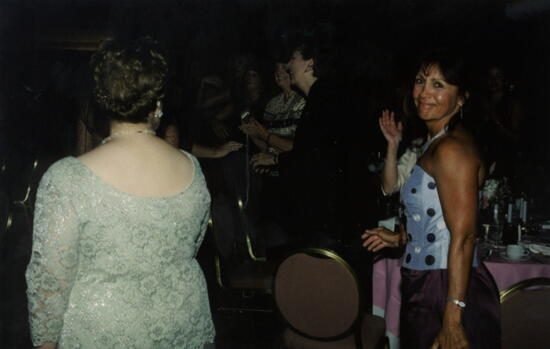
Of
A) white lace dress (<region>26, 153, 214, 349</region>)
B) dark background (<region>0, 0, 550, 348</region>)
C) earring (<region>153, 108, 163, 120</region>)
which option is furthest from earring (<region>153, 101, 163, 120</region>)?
dark background (<region>0, 0, 550, 348</region>)

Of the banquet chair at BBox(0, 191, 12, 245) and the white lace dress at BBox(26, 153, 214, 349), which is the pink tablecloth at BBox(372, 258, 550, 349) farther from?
the banquet chair at BBox(0, 191, 12, 245)

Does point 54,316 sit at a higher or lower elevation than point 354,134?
lower

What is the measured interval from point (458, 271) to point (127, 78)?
1.12 meters

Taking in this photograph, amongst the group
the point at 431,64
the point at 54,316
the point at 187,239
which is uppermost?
the point at 431,64

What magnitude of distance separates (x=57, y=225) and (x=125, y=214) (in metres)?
0.17

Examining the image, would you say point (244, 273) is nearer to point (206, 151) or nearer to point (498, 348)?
point (206, 151)

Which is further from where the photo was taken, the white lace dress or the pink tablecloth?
the pink tablecloth

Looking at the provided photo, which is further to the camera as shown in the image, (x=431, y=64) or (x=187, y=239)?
(x=431, y=64)

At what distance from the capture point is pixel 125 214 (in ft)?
4.28

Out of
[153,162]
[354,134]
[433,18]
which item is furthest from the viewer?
[433,18]

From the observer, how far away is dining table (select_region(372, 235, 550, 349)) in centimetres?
233

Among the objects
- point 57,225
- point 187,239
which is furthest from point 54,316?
point 187,239

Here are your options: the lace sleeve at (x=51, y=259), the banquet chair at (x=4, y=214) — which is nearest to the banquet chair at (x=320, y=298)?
the lace sleeve at (x=51, y=259)

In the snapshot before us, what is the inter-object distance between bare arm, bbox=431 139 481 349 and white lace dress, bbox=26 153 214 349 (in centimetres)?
76
